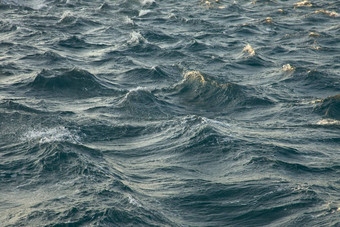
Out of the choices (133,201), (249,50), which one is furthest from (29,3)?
(133,201)

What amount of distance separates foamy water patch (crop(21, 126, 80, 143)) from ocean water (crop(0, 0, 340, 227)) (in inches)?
2.2

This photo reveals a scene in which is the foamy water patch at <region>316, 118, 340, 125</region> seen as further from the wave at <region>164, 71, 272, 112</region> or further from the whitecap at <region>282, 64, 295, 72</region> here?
the whitecap at <region>282, 64, 295, 72</region>

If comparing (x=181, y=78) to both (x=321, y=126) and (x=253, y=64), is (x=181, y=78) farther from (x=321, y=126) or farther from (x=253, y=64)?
(x=321, y=126)

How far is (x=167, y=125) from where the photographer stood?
12477 millimetres

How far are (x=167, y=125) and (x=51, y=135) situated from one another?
3000 millimetres

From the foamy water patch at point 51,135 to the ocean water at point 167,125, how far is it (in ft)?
0.18

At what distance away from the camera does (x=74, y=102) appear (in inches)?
557

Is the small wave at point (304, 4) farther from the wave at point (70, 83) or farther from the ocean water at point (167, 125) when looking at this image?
the wave at point (70, 83)

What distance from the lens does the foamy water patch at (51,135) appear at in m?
11.0

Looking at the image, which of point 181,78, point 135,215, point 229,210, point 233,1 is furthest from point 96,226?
point 233,1

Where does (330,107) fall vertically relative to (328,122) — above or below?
above

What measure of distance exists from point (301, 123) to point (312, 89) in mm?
3452

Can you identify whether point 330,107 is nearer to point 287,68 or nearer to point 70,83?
point 287,68

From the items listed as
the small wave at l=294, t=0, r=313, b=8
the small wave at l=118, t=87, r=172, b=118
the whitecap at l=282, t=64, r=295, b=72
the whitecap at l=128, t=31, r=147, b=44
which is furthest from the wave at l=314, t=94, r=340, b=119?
the small wave at l=294, t=0, r=313, b=8
